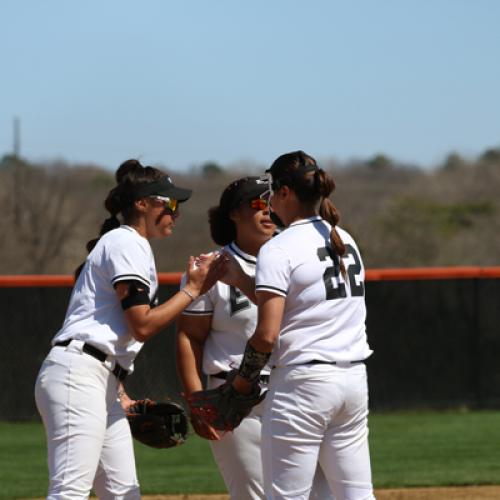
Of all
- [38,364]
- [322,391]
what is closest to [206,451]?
[38,364]

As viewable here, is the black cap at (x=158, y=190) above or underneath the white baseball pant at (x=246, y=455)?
above

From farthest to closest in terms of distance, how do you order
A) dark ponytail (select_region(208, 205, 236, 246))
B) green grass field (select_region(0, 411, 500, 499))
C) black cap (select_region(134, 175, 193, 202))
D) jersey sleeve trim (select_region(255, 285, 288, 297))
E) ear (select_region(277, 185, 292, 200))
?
1. green grass field (select_region(0, 411, 500, 499))
2. dark ponytail (select_region(208, 205, 236, 246))
3. black cap (select_region(134, 175, 193, 202))
4. ear (select_region(277, 185, 292, 200))
5. jersey sleeve trim (select_region(255, 285, 288, 297))

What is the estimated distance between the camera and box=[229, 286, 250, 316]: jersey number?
15.3ft

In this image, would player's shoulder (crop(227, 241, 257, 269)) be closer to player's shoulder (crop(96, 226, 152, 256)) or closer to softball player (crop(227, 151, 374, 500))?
player's shoulder (crop(96, 226, 152, 256))

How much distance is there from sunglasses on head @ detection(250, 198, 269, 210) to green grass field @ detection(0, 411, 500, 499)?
359 centimetres

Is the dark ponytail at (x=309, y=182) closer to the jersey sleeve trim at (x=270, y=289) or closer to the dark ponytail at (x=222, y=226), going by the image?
the jersey sleeve trim at (x=270, y=289)

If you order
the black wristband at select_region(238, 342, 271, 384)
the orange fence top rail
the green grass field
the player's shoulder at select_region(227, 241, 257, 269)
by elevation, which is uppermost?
the player's shoulder at select_region(227, 241, 257, 269)

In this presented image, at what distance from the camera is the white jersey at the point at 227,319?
4.66 metres

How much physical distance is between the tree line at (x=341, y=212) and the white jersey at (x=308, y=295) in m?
20.4

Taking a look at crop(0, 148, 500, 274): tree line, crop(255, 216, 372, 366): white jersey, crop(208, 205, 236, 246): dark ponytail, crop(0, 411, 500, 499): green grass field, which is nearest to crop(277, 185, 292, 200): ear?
crop(255, 216, 372, 366): white jersey

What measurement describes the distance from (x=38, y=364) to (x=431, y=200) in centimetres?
2896

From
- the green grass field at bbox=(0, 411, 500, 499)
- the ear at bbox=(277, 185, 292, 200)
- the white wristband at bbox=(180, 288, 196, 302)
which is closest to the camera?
the ear at bbox=(277, 185, 292, 200)

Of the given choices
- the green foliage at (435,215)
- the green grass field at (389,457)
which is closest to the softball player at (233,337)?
the green grass field at (389,457)

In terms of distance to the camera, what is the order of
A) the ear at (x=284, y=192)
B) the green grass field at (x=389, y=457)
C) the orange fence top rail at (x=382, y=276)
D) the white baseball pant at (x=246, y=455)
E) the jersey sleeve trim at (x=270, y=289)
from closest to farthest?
the jersey sleeve trim at (x=270, y=289) < the ear at (x=284, y=192) < the white baseball pant at (x=246, y=455) < the green grass field at (x=389, y=457) < the orange fence top rail at (x=382, y=276)
